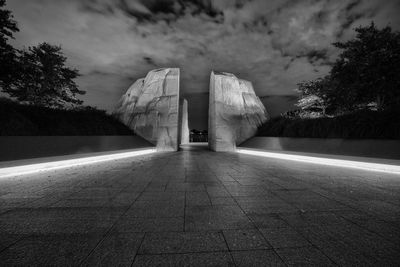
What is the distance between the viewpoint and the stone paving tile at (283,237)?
1.83 m

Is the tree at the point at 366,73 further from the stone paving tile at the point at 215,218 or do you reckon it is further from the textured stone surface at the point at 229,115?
the stone paving tile at the point at 215,218

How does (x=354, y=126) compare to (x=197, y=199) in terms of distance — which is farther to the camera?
(x=354, y=126)

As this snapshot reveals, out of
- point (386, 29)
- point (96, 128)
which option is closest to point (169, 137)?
point (96, 128)

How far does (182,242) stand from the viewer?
1866mm

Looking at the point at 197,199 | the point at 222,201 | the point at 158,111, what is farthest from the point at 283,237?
the point at 158,111

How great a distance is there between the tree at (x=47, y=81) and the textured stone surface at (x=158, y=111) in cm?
542

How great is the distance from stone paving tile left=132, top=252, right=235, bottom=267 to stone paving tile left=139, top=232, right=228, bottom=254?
7cm

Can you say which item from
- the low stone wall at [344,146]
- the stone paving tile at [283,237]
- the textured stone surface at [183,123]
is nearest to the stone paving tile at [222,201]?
the stone paving tile at [283,237]

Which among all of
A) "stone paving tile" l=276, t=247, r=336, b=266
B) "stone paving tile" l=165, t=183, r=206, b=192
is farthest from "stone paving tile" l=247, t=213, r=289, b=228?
"stone paving tile" l=165, t=183, r=206, b=192

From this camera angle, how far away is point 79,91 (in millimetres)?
17281

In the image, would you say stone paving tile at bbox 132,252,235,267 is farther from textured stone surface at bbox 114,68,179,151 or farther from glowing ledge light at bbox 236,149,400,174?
textured stone surface at bbox 114,68,179,151

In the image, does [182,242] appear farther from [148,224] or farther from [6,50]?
[6,50]

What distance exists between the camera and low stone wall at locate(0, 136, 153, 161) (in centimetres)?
669

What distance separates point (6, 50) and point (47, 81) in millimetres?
4555
